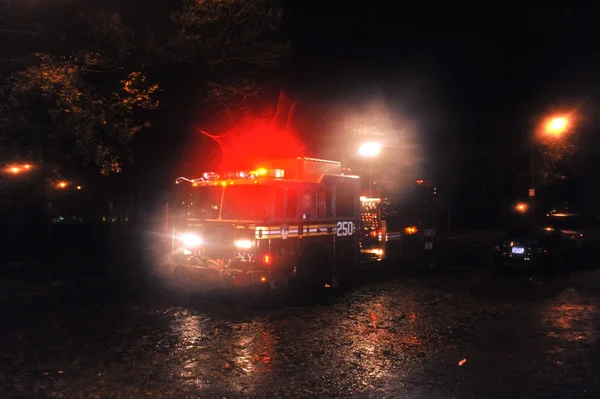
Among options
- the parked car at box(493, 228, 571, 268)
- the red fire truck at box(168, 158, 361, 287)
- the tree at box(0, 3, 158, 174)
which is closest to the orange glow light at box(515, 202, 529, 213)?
the parked car at box(493, 228, 571, 268)

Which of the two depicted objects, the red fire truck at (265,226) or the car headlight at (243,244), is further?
the red fire truck at (265,226)

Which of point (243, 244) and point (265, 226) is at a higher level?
point (265, 226)

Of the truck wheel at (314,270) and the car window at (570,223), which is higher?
the car window at (570,223)

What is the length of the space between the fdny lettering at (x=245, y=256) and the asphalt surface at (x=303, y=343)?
0.87 m

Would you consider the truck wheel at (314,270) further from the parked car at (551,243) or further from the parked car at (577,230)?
the parked car at (577,230)

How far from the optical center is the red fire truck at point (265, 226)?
1018 centimetres

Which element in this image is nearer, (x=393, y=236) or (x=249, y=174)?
(x=249, y=174)

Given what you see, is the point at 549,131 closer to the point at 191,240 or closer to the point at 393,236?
the point at 393,236

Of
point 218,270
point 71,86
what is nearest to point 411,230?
point 218,270

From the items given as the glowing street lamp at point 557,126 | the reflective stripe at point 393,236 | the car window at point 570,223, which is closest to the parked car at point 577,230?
the car window at point 570,223

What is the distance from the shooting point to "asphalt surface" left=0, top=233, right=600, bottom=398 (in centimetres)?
561

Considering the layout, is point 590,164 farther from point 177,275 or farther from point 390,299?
point 177,275

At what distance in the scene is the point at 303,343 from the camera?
289 inches

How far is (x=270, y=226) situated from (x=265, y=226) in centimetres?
14
